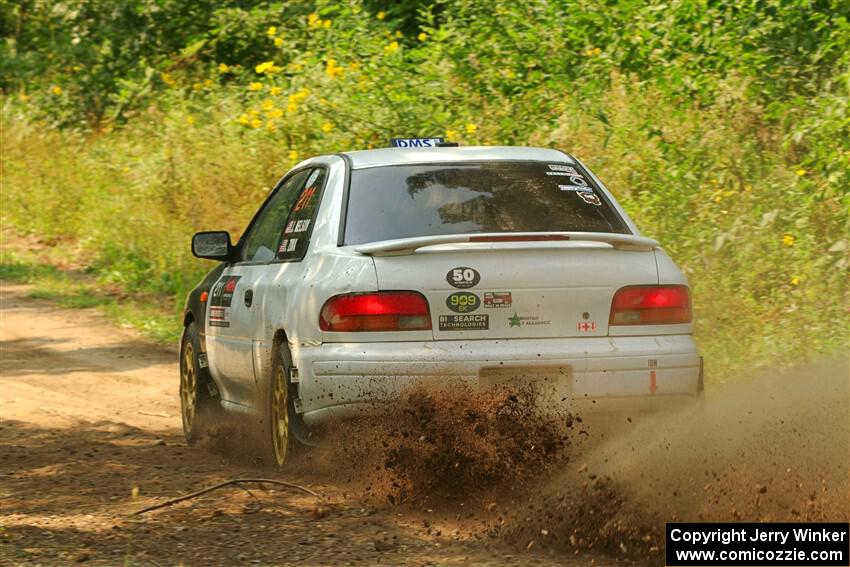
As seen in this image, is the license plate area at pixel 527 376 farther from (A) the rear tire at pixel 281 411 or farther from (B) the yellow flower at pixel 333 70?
(B) the yellow flower at pixel 333 70

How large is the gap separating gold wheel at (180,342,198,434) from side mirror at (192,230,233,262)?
75cm

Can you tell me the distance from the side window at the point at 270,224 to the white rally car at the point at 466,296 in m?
0.57

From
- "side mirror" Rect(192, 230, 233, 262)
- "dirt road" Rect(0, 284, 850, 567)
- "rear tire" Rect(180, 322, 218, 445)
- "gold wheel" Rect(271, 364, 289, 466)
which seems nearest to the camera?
"dirt road" Rect(0, 284, 850, 567)

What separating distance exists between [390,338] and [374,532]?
893 mm

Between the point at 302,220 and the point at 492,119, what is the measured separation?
6094 mm

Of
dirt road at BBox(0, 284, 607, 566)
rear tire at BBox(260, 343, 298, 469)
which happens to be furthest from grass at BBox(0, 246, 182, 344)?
rear tire at BBox(260, 343, 298, 469)

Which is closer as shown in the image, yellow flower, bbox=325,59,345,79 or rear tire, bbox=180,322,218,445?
rear tire, bbox=180,322,218,445

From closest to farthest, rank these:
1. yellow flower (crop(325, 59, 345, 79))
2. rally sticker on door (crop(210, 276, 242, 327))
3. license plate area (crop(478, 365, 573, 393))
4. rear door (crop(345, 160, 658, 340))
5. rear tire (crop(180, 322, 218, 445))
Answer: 1. license plate area (crop(478, 365, 573, 393))
2. rear door (crop(345, 160, 658, 340))
3. rally sticker on door (crop(210, 276, 242, 327))
4. rear tire (crop(180, 322, 218, 445))
5. yellow flower (crop(325, 59, 345, 79))

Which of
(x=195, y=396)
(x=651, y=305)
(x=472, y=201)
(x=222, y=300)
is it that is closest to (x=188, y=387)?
(x=195, y=396)

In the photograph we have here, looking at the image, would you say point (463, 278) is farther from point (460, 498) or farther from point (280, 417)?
point (280, 417)

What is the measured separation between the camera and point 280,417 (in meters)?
6.66

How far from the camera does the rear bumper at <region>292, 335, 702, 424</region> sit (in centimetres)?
587

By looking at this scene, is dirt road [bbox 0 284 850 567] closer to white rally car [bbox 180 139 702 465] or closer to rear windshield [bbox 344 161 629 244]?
white rally car [bbox 180 139 702 465]

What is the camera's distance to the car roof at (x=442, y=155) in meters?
6.91
